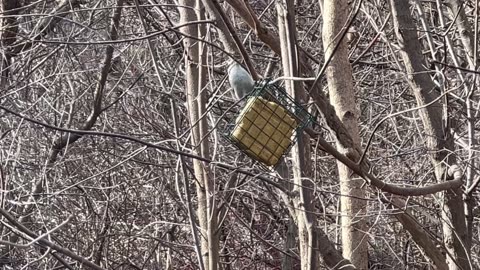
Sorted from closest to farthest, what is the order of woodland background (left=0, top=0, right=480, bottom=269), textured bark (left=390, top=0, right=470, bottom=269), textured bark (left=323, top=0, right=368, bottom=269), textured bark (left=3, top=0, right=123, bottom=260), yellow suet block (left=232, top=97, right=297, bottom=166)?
1. yellow suet block (left=232, top=97, right=297, bottom=166)
2. textured bark (left=323, top=0, right=368, bottom=269)
3. textured bark (left=390, top=0, right=470, bottom=269)
4. woodland background (left=0, top=0, right=480, bottom=269)
5. textured bark (left=3, top=0, right=123, bottom=260)

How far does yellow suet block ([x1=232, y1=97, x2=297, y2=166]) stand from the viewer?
90.5 inches

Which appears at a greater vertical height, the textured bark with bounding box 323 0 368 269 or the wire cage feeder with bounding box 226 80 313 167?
the textured bark with bounding box 323 0 368 269

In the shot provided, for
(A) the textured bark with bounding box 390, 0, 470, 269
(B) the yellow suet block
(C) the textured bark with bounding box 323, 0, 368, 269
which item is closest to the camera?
(B) the yellow suet block

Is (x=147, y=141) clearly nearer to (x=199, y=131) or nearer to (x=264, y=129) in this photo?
(x=199, y=131)

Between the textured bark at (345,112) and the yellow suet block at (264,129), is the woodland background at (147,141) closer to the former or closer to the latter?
the textured bark at (345,112)

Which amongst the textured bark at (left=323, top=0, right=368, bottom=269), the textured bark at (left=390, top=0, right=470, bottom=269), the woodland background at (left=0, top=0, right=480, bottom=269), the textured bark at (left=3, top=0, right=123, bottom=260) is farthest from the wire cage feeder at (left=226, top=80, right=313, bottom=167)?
the textured bark at (left=3, top=0, right=123, bottom=260)

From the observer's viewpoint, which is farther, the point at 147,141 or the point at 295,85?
the point at 147,141

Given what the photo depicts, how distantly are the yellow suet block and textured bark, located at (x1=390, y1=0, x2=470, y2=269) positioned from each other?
4.44 ft

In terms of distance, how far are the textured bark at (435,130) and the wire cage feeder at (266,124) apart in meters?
1.32

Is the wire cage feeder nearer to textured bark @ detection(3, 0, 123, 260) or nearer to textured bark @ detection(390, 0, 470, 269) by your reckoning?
textured bark @ detection(390, 0, 470, 269)

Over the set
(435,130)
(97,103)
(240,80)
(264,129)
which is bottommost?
(264,129)

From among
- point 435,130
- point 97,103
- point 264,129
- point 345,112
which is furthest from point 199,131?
point 97,103

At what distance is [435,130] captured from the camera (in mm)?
3592

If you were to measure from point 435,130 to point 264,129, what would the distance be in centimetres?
152
